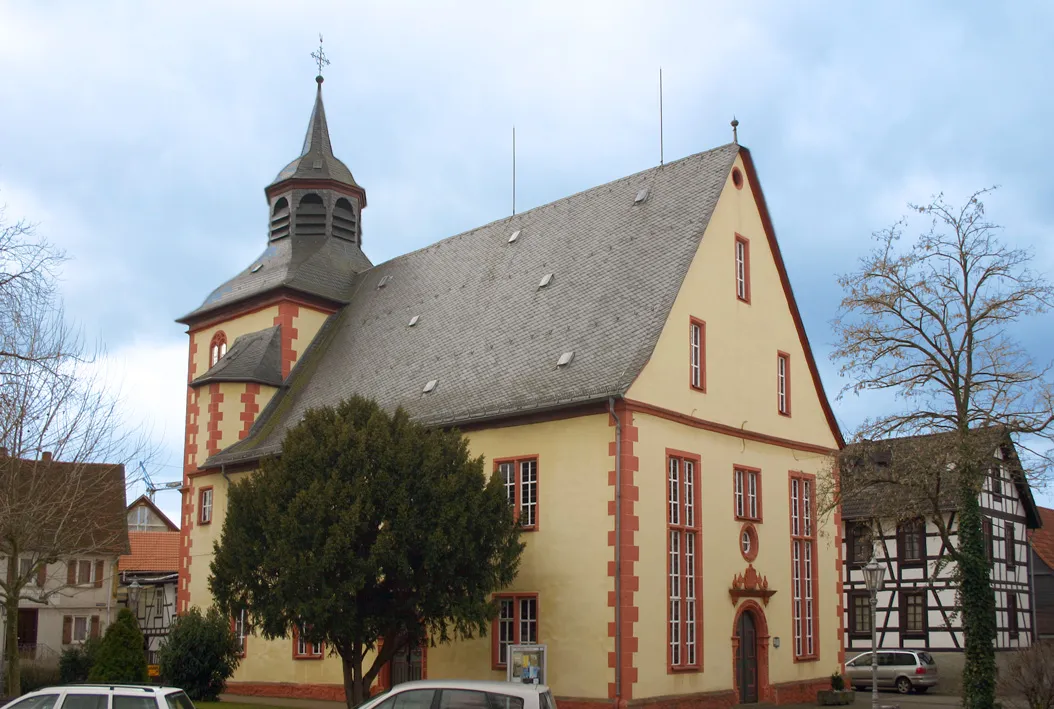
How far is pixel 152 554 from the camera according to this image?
53344 millimetres

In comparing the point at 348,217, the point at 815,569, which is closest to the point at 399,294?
the point at 348,217

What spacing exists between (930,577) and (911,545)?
276 cm

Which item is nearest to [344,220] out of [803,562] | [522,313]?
[522,313]

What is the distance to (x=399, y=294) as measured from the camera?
3209 centimetres

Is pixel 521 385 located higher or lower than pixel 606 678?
higher

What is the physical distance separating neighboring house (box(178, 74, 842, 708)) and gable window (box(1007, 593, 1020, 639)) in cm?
1291

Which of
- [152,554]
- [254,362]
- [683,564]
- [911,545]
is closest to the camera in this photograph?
[683,564]

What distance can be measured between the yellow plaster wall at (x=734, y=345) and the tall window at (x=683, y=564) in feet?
4.65

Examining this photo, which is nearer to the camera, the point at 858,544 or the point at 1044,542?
the point at 858,544

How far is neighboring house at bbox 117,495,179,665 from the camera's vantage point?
4156cm

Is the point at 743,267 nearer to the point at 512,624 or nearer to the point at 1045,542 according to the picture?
the point at 512,624

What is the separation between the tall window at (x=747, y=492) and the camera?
974 inches

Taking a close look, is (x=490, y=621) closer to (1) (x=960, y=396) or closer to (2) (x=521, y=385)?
(2) (x=521, y=385)

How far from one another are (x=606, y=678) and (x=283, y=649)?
1062 cm
